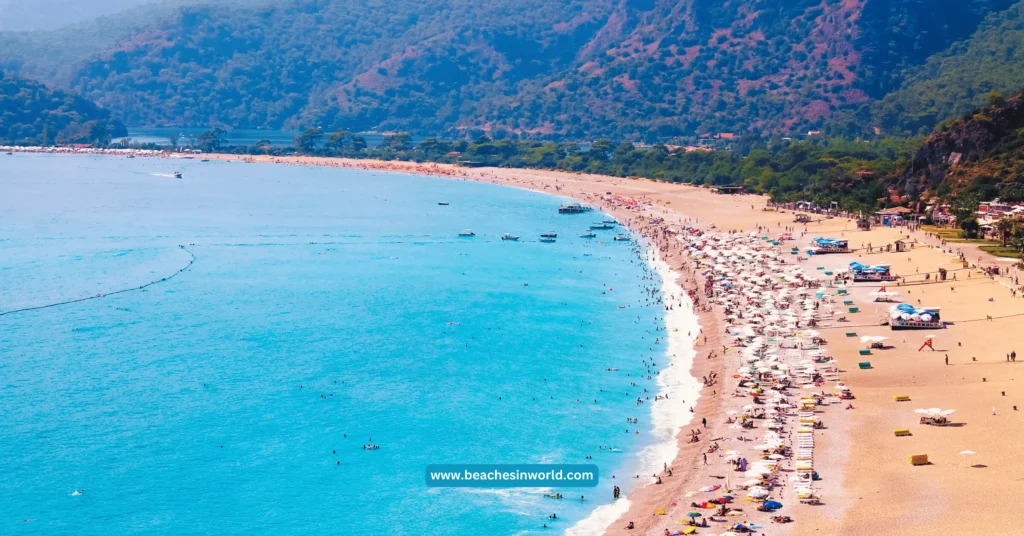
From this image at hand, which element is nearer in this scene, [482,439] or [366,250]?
[482,439]

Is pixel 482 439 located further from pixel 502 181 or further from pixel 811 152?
pixel 502 181

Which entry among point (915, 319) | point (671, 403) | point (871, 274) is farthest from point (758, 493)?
point (871, 274)

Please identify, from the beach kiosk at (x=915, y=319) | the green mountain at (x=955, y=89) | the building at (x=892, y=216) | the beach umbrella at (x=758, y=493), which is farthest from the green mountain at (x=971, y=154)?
the beach umbrella at (x=758, y=493)

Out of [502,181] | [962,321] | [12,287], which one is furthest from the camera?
[502,181]

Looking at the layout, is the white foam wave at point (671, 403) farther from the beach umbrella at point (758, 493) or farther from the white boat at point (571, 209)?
the white boat at point (571, 209)

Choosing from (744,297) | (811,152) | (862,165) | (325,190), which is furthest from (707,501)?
(325,190)

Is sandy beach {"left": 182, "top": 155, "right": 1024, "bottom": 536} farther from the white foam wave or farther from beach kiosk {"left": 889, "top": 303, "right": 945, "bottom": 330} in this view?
beach kiosk {"left": 889, "top": 303, "right": 945, "bottom": 330}

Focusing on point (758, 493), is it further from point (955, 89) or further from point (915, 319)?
point (955, 89)

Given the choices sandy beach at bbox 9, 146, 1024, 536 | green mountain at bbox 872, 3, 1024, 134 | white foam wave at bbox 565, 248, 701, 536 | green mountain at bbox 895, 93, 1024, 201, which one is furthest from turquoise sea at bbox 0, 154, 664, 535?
green mountain at bbox 872, 3, 1024, 134
